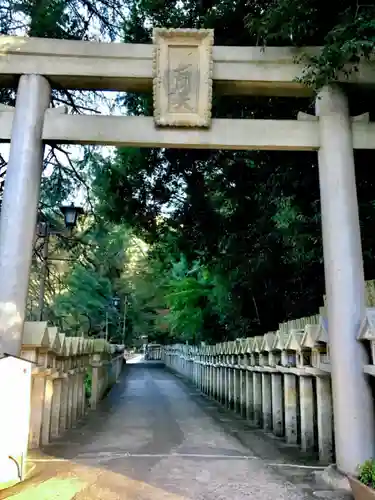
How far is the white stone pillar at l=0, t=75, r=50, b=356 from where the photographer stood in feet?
15.4

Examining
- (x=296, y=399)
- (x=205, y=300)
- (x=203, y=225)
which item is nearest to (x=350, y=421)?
(x=296, y=399)

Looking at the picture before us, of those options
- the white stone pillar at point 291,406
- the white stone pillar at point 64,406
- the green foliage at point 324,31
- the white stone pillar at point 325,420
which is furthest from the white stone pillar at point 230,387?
the green foliage at point 324,31

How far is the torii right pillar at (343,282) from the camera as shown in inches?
170

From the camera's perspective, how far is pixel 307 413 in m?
5.77

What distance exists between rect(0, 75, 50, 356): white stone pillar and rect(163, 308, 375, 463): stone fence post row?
3.07m

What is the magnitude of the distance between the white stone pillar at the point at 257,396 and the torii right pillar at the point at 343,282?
12.9 ft

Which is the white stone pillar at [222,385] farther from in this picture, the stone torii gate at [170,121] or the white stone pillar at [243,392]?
the stone torii gate at [170,121]

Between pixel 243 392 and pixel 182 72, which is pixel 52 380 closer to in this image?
pixel 182 72

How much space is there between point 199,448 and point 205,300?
32.8ft

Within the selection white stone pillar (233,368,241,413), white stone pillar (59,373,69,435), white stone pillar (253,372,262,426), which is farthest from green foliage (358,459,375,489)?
white stone pillar (233,368,241,413)

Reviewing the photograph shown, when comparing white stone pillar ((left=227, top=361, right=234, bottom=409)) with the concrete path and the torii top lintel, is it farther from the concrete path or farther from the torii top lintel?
the torii top lintel

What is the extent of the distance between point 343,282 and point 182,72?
8.91ft

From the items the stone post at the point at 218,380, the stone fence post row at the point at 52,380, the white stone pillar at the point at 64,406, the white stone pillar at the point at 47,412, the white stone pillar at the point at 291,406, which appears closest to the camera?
the stone fence post row at the point at 52,380

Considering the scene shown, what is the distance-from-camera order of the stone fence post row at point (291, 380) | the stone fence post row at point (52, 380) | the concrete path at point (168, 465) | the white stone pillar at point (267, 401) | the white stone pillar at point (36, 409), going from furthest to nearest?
the white stone pillar at point (267, 401) < the white stone pillar at point (36, 409) < the stone fence post row at point (52, 380) < the stone fence post row at point (291, 380) < the concrete path at point (168, 465)
